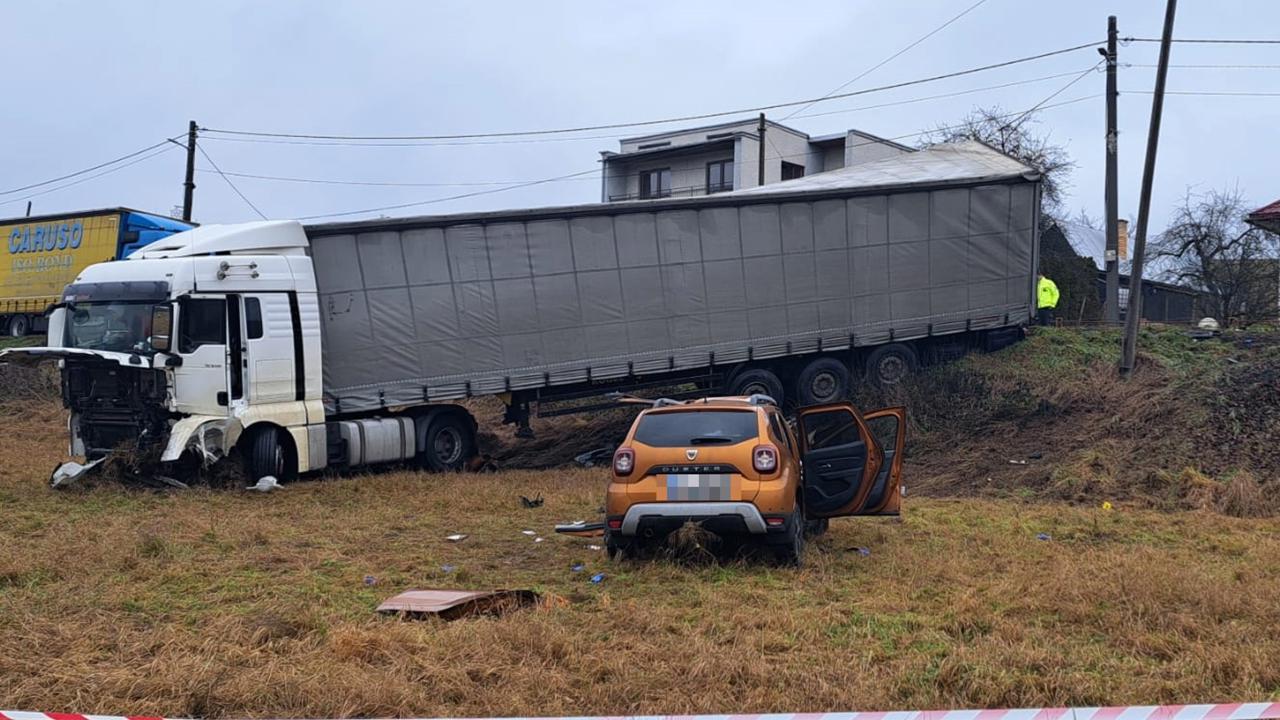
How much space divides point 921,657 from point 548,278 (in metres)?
11.1

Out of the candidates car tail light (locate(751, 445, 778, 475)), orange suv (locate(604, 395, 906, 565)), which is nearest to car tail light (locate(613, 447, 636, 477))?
orange suv (locate(604, 395, 906, 565))

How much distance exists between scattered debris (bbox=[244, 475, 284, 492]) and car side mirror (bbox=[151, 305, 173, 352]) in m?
1.96

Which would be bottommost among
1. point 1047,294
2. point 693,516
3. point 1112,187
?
point 693,516

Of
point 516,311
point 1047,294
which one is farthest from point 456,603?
point 1047,294

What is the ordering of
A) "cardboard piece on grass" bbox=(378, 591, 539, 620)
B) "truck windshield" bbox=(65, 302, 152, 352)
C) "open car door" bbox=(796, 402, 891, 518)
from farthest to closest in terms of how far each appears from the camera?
"truck windshield" bbox=(65, 302, 152, 352) → "open car door" bbox=(796, 402, 891, 518) → "cardboard piece on grass" bbox=(378, 591, 539, 620)

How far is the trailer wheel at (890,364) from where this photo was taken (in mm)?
17953

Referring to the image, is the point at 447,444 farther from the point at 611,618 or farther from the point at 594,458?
the point at 611,618

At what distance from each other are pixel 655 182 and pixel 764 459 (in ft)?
136

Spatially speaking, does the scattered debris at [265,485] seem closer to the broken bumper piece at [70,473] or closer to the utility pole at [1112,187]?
the broken bumper piece at [70,473]

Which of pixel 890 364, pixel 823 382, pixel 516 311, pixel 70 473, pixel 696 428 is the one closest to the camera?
pixel 696 428

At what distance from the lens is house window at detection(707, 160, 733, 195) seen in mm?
45875

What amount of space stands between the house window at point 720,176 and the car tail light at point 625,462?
126 ft

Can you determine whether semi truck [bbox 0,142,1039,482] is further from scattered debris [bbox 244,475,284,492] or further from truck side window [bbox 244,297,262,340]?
scattered debris [bbox 244,475,284,492]

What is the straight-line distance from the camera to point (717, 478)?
7.90 metres
